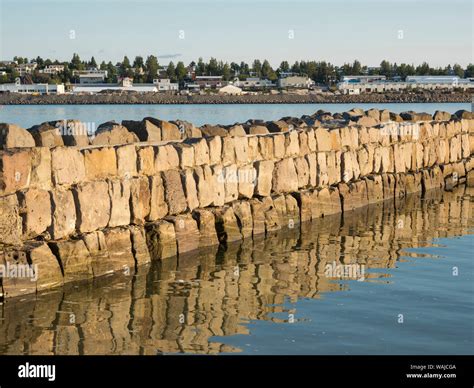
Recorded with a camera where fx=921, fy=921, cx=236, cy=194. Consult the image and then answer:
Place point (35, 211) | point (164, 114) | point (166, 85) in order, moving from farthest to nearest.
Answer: point (166, 85)
point (164, 114)
point (35, 211)

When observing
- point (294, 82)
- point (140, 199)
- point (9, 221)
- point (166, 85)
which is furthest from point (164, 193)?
point (294, 82)

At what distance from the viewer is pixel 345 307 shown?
9.51 m

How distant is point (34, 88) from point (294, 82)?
1769 inches

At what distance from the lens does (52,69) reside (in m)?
169

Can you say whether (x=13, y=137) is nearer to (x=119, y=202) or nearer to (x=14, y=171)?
(x=14, y=171)

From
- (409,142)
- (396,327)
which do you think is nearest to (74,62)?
(409,142)

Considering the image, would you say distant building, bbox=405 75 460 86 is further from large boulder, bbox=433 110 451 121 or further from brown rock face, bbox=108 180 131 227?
brown rock face, bbox=108 180 131 227

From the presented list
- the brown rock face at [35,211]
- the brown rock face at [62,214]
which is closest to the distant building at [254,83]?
the brown rock face at [62,214]

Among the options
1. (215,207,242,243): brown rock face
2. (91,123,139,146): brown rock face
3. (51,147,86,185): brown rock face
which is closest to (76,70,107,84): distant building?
(91,123,139,146): brown rock face

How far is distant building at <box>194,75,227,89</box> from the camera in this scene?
154875 mm

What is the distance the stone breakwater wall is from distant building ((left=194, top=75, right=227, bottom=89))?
137303mm

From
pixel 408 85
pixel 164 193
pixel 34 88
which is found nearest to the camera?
pixel 164 193

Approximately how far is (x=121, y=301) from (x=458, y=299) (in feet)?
11.8

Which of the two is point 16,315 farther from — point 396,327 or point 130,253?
point 396,327
